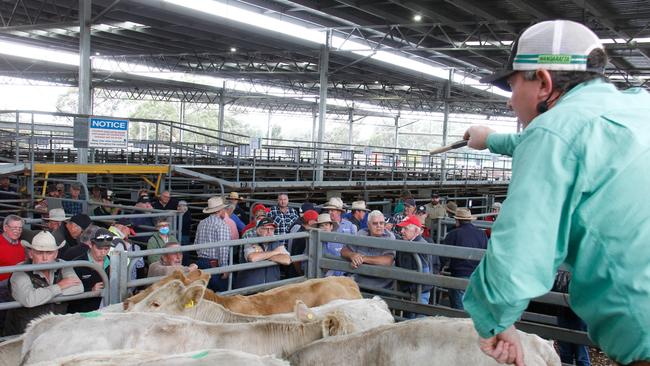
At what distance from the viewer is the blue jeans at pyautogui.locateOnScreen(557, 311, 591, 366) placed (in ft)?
15.4

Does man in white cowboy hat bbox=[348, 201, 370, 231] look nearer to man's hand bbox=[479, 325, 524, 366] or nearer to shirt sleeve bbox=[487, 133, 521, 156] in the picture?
shirt sleeve bbox=[487, 133, 521, 156]

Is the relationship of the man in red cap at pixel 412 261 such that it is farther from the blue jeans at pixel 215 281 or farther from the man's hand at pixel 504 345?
the man's hand at pixel 504 345

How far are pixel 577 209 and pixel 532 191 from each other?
5.0 inches

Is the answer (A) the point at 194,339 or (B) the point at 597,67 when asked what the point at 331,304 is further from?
(B) the point at 597,67

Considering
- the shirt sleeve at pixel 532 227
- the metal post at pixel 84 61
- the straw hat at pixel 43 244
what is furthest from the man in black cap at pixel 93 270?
the metal post at pixel 84 61

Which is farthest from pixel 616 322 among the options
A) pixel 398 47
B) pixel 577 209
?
pixel 398 47

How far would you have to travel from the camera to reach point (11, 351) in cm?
362

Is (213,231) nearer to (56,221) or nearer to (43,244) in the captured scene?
(56,221)

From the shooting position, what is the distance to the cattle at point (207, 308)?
3.91 meters

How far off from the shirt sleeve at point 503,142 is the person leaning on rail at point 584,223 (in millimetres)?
591

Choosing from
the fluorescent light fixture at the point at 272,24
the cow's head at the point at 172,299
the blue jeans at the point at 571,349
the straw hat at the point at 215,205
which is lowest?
the blue jeans at the point at 571,349

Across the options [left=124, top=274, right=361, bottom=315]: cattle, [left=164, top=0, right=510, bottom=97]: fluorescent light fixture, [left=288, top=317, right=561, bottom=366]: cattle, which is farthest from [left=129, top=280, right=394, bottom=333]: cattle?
[left=164, top=0, right=510, bottom=97]: fluorescent light fixture

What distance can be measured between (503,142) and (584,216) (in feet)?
2.41

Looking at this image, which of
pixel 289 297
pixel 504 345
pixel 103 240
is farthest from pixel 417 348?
pixel 103 240
